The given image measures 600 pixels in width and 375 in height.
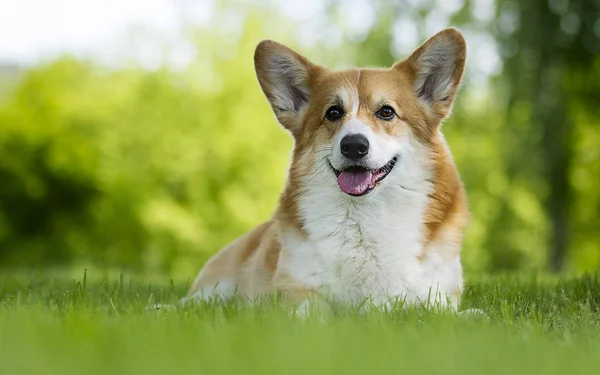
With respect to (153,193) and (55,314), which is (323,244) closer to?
(55,314)

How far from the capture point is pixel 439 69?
166 inches

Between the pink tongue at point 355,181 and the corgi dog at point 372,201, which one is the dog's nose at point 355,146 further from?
the pink tongue at point 355,181

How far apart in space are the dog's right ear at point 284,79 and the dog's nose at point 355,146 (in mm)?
591

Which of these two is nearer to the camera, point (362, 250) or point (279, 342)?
point (279, 342)

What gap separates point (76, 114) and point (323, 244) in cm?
2014

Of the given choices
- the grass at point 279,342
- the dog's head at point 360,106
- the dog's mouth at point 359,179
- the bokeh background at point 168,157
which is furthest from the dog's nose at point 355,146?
the bokeh background at point 168,157

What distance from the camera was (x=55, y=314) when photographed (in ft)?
11.2

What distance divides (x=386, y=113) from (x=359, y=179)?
1.18 ft

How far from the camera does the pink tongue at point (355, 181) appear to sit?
3.83 metres

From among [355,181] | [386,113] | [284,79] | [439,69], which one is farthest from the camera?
[284,79]

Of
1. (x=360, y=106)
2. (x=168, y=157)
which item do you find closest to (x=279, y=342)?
(x=360, y=106)

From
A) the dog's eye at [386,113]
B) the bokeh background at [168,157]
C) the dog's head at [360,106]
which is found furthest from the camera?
the bokeh background at [168,157]

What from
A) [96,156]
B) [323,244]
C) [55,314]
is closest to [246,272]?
[323,244]

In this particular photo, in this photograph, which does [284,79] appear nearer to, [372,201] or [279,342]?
[372,201]
